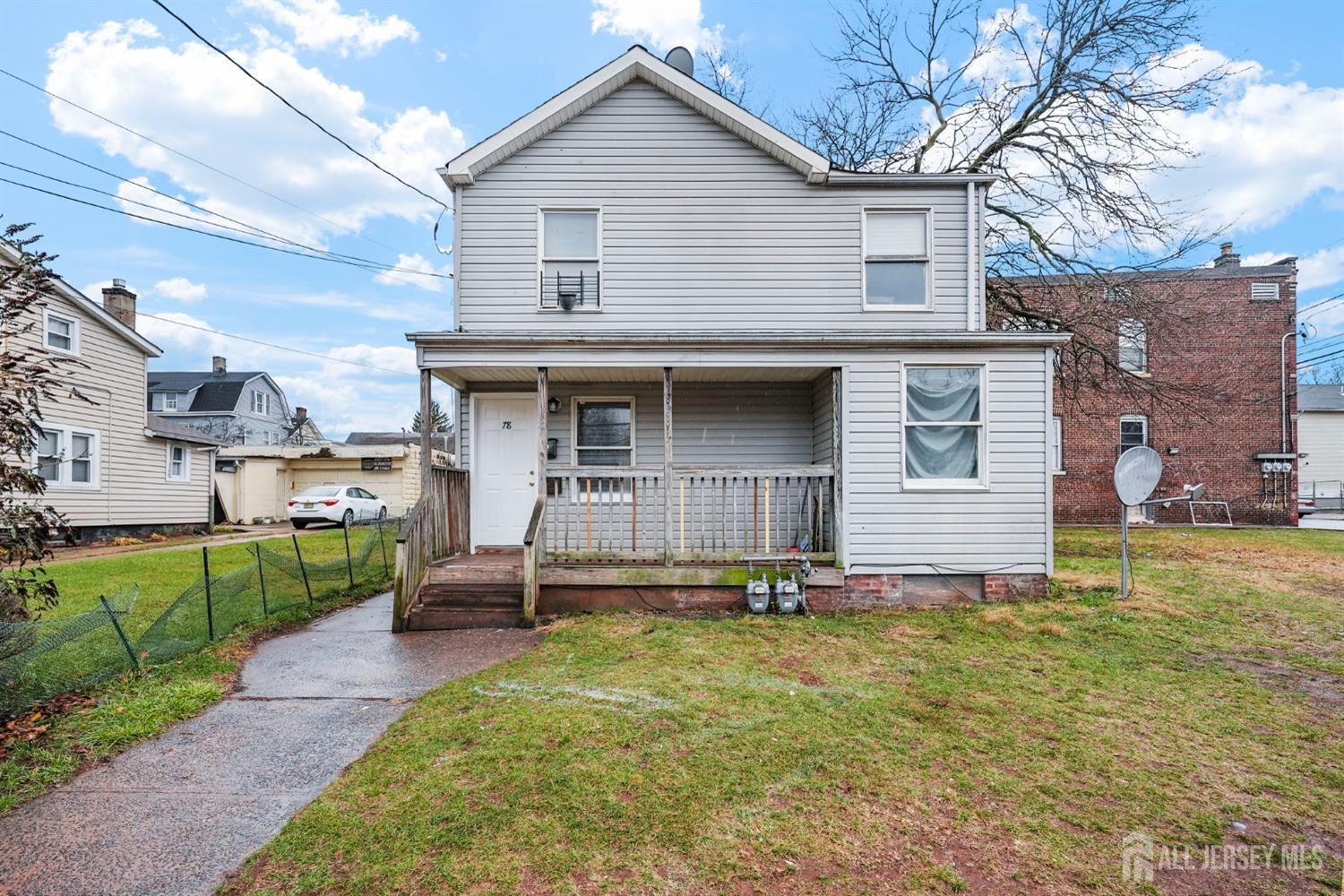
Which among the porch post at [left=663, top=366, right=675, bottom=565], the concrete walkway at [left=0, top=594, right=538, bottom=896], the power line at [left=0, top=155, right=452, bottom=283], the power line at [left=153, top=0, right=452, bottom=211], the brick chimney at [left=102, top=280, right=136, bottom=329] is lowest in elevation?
the concrete walkway at [left=0, top=594, right=538, bottom=896]

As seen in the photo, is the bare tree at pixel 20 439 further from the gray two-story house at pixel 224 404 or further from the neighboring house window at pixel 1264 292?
the gray two-story house at pixel 224 404

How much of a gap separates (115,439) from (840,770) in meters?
19.2

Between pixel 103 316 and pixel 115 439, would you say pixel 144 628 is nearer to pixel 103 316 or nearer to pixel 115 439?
pixel 115 439

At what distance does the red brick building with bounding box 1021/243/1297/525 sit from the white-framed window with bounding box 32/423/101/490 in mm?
25678

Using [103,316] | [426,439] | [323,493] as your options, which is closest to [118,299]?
[103,316]

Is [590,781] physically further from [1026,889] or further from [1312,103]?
[1312,103]

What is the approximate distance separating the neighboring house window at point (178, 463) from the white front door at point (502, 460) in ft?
45.8

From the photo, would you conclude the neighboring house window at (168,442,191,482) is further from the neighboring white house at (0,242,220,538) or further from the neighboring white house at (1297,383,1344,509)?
the neighboring white house at (1297,383,1344,509)

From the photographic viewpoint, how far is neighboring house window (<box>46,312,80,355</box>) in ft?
47.3

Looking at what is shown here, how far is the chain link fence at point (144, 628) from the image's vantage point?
4.55 meters

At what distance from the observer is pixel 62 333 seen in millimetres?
14820

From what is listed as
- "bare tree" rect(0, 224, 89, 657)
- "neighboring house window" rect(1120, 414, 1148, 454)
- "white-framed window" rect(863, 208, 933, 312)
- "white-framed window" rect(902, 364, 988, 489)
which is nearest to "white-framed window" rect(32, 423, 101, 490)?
"bare tree" rect(0, 224, 89, 657)

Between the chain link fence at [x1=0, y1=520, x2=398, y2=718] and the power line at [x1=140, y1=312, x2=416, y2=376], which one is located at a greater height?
the power line at [x1=140, y1=312, x2=416, y2=376]

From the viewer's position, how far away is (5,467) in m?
4.32
